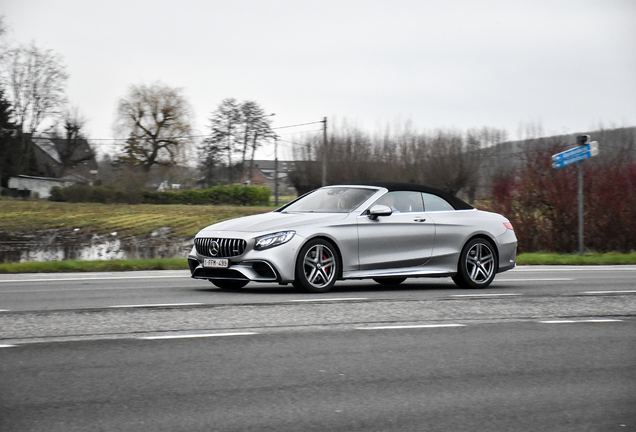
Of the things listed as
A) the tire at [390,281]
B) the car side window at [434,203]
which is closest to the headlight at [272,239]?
the car side window at [434,203]

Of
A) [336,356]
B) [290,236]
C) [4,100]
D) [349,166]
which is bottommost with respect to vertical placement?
[336,356]

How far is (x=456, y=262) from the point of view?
1204 centimetres

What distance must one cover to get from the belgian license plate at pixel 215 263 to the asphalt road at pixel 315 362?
44 centimetres

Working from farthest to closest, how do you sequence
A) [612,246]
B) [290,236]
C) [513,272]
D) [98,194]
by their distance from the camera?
[98,194], [612,246], [513,272], [290,236]

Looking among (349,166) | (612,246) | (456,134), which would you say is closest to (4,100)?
(349,166)

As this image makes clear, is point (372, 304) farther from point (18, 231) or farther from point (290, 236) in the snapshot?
point (18, 231)

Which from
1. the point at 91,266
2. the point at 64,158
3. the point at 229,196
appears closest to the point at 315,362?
the point at 91,266

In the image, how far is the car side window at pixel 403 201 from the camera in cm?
1174

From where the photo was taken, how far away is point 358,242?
11062mm

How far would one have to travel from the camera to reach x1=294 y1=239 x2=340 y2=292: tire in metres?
10.5

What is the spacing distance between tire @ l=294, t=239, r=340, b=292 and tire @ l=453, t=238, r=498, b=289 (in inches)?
86.5

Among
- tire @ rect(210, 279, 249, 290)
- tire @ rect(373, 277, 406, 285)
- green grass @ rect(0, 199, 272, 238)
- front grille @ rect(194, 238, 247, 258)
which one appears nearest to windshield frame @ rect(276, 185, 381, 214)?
tire @ rect(210, 279, 249, 290)

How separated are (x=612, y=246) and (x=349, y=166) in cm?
5556

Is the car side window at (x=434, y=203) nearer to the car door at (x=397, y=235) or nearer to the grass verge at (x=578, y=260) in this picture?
the car door at (x=397, y=235)
